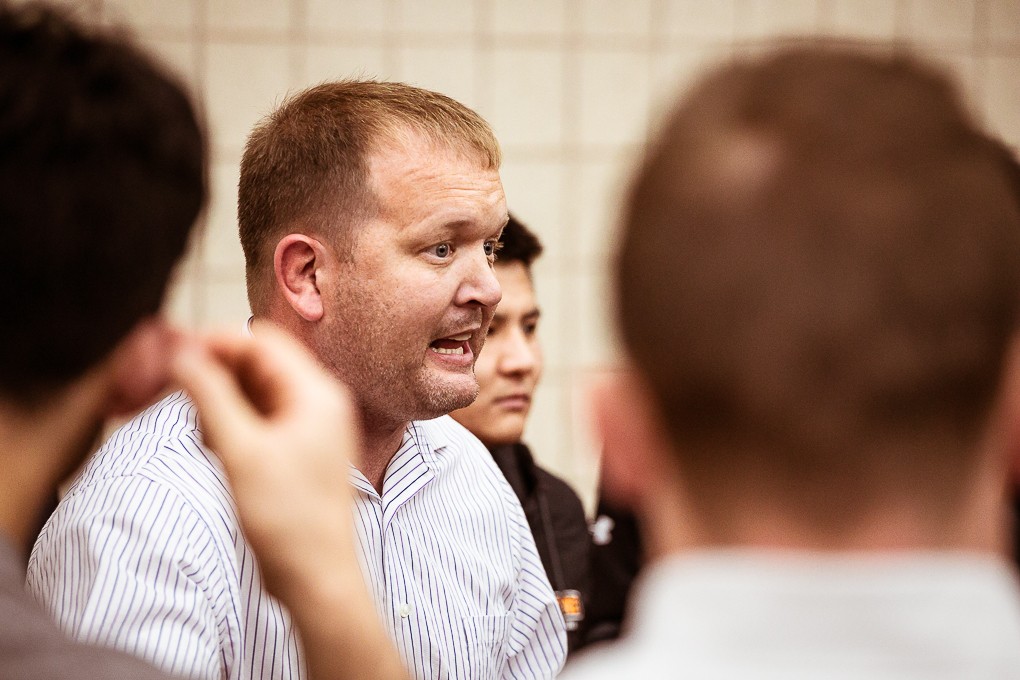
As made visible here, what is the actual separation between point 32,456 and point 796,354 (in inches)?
21.2

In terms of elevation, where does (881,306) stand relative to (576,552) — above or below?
above

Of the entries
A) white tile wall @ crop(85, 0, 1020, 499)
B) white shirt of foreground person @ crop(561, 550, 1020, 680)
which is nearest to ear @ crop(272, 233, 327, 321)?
white shirt of foreground person @ crop(561, 550, 1020, 680)

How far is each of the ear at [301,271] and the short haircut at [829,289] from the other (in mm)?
1074

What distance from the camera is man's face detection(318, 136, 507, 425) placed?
5.20 ft

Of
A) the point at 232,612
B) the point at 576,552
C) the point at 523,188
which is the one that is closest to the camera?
the point at 232,612

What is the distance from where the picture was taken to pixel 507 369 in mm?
2365

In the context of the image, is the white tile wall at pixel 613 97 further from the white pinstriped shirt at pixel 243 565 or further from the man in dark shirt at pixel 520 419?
the white pinstriped shirt at pixel 243 565

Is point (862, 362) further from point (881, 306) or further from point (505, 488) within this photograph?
point (505, 488)

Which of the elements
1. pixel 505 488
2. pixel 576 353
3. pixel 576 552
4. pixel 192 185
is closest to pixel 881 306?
pixel 192 185

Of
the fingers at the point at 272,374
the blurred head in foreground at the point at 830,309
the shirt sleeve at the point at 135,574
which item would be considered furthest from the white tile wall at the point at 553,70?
the blurred head in foreground at the point at 830,309

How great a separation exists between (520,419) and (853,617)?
5.98 feet

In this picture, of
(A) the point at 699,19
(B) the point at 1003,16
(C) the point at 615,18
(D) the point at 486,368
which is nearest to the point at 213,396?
(D) the point at 486,368

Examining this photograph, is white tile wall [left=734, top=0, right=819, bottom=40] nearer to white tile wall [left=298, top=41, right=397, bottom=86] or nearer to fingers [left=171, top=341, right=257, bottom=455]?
white tile wall [left=298, top=41, right=397, bottom=86]

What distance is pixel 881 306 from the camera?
55 cm
